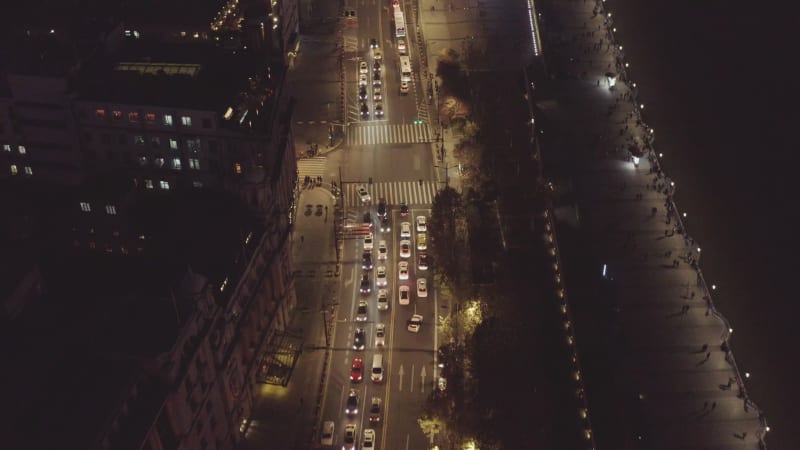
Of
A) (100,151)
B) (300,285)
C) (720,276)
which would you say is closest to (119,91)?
(100,151)

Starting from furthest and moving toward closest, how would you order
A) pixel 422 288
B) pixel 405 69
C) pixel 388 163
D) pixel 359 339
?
pixel 405 69 < pixel 388 163 < pixel 422 288 < pixel 359 339

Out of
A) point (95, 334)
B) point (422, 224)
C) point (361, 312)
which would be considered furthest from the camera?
point (422, 224)

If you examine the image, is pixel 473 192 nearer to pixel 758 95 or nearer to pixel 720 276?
pixel 720 276

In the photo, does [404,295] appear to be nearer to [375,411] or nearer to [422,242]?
[422,242]

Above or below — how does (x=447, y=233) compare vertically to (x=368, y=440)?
above

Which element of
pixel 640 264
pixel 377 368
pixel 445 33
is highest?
pixel 445 33

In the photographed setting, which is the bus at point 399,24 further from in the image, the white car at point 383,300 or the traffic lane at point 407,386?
the traffic lane at point 407,386

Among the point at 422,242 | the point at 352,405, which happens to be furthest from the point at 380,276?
the point at 352,405
